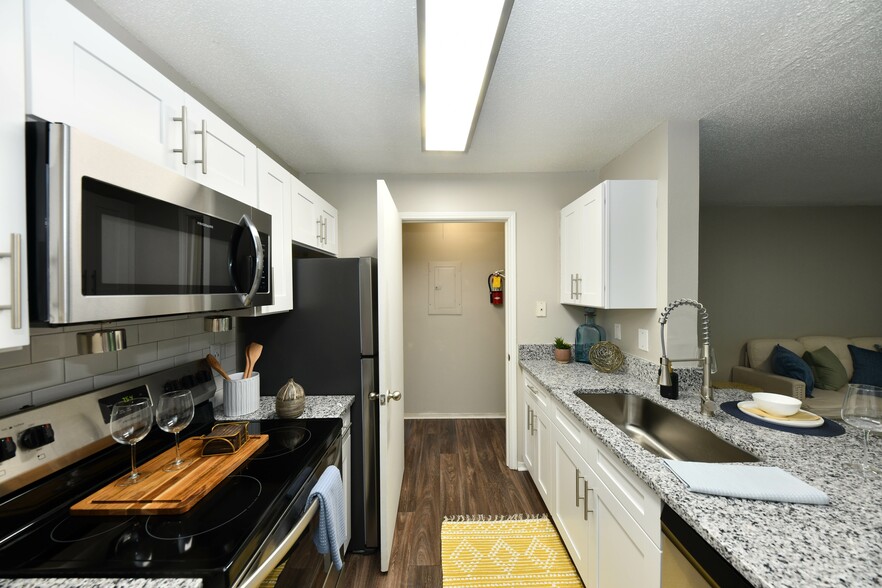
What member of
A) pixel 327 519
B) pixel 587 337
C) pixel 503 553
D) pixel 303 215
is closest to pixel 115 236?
pixel 327 519

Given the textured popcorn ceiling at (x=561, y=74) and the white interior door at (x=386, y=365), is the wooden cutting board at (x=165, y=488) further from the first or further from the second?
the textured popcorn ceiling at (x=561, y=74)

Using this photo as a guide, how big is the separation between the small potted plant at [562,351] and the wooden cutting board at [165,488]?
2119 mm

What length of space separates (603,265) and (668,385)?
0.73m

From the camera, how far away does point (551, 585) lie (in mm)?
1672

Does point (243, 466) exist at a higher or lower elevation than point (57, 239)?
lower

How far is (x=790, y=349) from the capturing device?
12.0 ft

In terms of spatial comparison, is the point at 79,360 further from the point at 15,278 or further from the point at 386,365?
the point at 386,365

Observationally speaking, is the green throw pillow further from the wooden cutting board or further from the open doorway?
the wooden cutting board

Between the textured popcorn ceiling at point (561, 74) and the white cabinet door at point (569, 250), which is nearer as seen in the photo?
the textured popcorn ceiling at point (561, 74)

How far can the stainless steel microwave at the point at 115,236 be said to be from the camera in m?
0.67

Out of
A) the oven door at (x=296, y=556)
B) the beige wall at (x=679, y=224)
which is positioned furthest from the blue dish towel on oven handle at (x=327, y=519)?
the beige wall at (x=679, y=224)

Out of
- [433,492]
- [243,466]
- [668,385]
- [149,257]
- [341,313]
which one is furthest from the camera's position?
[433,492]

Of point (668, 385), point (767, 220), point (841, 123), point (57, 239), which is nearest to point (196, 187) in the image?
point (57, 239)

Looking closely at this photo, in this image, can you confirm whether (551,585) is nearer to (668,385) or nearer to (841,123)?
(668,385)
